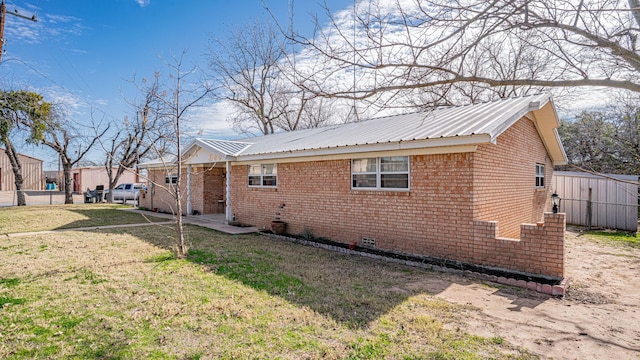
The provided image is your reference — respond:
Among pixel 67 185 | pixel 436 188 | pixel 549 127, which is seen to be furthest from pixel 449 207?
pixel 67 185

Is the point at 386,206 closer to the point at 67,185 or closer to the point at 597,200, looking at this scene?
the point at 597,200

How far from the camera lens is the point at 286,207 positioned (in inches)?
457

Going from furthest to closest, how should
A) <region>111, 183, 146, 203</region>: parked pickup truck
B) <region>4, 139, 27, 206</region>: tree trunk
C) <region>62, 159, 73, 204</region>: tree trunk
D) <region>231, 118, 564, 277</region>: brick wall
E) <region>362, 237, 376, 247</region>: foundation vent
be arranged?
1. <region>111, 183, 146, 203</region>: parked pickup truck
2. <region>62, 159, 73, 204</region>: tree trunk
3. <region>4, 139, 27, 206</region>: tree trunk
4. <region>362, 237, 376, 247</region>: foundation vent
5. <region>231, 118, 564, 277</region>: brick wall

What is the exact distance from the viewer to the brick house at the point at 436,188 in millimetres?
6793

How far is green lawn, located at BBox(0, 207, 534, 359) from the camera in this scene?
12.1 feet

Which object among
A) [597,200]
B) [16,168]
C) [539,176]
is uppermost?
[16,168]

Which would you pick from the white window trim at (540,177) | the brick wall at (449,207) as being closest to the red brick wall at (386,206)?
the brick wall at (449,207)

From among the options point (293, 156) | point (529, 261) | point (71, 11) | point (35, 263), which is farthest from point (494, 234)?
point (71, 11)

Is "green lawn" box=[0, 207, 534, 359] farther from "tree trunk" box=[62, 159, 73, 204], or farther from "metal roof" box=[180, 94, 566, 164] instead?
"tree trunk" box=[62, 159, 73, 204]

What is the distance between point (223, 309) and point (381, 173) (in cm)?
533

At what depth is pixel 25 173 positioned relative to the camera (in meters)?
45.6

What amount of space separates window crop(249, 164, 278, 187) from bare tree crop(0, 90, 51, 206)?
888 centimetres

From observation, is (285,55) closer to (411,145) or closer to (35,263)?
(411,145)

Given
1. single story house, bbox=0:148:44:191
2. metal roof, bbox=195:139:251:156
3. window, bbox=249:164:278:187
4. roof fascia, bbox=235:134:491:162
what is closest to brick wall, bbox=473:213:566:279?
roof fascia, bbox=235:134:491:162
